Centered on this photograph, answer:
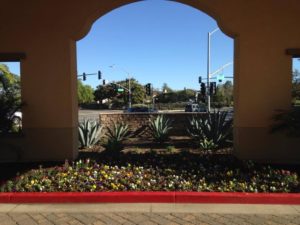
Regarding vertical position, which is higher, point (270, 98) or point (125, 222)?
point (270, 98)

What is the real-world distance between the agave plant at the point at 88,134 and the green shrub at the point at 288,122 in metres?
5.39

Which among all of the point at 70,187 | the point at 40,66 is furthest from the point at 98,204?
the point at 40,66

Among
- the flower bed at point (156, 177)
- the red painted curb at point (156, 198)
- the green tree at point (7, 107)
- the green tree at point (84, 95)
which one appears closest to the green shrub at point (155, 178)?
the flower bed at point (156, 177)

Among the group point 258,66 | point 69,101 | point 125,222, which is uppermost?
point 258,66

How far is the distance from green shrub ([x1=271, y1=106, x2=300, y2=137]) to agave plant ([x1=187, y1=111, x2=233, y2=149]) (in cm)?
254

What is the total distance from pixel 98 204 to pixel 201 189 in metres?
1.65

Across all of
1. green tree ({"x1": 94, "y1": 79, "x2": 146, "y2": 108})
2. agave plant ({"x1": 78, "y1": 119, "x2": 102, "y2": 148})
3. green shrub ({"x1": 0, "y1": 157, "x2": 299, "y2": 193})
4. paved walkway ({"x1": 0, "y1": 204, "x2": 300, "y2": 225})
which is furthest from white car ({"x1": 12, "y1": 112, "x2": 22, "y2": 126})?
green tree ({"x1": 94, "y1": 79, "x2": 146, "y2": 108})

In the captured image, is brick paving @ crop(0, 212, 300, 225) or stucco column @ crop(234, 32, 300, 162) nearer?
brick paving @ crop(0, 212, 300, 225)

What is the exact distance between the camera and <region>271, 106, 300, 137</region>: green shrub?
26.8 feet

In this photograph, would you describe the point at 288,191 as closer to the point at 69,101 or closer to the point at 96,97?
the point at 69,101

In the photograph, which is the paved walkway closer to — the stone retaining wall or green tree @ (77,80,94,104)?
the stone retaining wall

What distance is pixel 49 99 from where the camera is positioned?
8.97m

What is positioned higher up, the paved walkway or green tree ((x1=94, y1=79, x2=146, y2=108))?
green tree ((x1=94, y1=79, x2=146, y2=108))

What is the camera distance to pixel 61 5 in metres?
8.90
